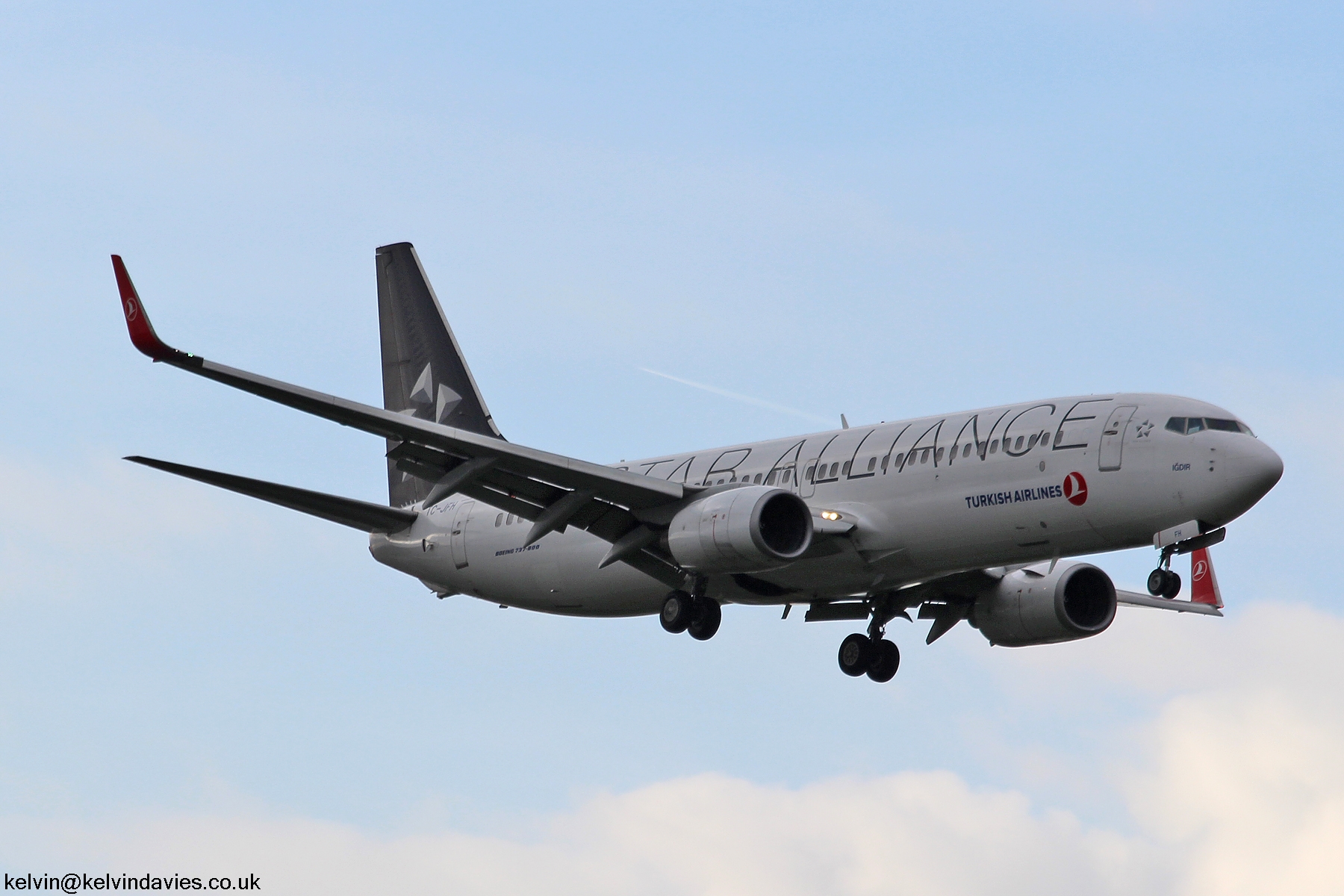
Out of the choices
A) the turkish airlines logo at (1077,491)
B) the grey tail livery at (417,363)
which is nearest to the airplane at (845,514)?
the turkish airlines logo at (1077,491)

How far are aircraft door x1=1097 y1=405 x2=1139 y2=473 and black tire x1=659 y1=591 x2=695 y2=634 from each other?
8.92 metres

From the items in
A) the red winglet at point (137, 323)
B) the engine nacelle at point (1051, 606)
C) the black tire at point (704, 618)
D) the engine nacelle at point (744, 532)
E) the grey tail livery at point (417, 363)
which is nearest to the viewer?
the red winglet at point (137, 323)

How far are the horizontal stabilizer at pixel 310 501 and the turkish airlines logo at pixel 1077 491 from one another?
1623 cm

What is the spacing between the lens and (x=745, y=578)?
127ft

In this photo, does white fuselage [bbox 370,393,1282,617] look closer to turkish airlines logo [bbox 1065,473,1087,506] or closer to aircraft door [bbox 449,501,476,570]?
turkish airlines logo [bbox 1065,473,1087,506]

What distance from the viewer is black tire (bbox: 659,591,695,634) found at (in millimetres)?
37500

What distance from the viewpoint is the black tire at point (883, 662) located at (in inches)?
1631

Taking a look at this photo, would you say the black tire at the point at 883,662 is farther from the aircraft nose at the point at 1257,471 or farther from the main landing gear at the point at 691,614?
the aircraft nose at the point at 1257,471

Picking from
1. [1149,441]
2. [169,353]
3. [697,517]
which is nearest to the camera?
[169,353]

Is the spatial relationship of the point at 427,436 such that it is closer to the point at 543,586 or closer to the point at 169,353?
the point at 169,353

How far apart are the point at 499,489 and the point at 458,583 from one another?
713cm

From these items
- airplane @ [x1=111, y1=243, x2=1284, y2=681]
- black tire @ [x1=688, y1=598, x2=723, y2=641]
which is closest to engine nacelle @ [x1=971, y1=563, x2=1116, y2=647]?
airplane @ [x1=111, y1=243, x2=1284, y2=681]

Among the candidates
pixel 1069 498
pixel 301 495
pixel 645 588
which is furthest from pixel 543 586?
pixel 1069 498

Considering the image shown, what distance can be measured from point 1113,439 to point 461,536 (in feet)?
54.1
